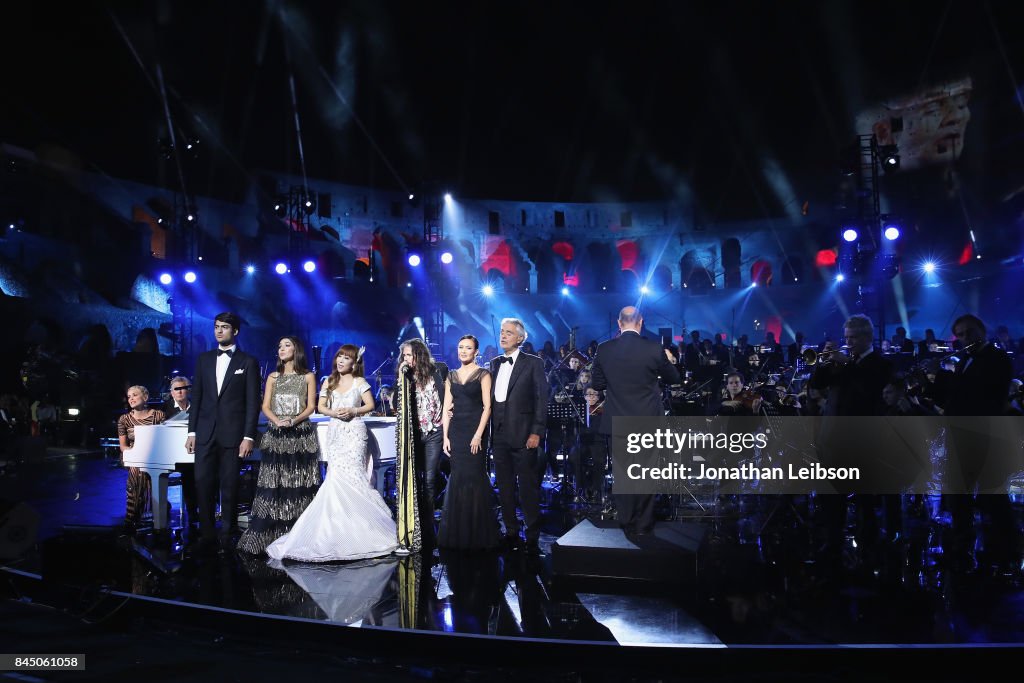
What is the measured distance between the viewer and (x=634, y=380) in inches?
221

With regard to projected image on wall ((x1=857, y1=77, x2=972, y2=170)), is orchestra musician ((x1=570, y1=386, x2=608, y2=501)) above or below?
below

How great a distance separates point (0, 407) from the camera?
43.5 ft

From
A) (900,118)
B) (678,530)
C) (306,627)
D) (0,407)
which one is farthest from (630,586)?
(900,118)

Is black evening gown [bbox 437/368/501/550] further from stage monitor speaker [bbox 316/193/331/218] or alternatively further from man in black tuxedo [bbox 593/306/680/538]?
stage monitor speaker [bbox 316/193/331/218]

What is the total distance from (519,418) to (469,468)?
25.5 inches

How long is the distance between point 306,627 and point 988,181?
1129 inches

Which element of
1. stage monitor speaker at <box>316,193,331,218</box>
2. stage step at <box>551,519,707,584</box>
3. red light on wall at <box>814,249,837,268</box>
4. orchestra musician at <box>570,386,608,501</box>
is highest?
stage monitor speaker at <box>316,193,331,218</box>

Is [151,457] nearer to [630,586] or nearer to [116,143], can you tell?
[630,586]

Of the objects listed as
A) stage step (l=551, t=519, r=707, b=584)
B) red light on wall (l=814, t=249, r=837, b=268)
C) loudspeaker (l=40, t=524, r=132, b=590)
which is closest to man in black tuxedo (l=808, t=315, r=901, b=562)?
stage step (l=551, t=519, r=707, b=584)

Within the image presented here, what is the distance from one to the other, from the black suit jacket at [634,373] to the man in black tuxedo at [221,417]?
3.26 metres

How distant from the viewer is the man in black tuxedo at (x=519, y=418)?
5926 millimetres

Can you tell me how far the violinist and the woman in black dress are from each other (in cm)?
334

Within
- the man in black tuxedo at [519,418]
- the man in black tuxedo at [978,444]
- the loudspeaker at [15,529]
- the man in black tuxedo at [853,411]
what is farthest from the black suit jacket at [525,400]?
the loudspeaker at [15,529]

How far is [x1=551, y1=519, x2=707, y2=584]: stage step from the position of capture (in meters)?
4.78
